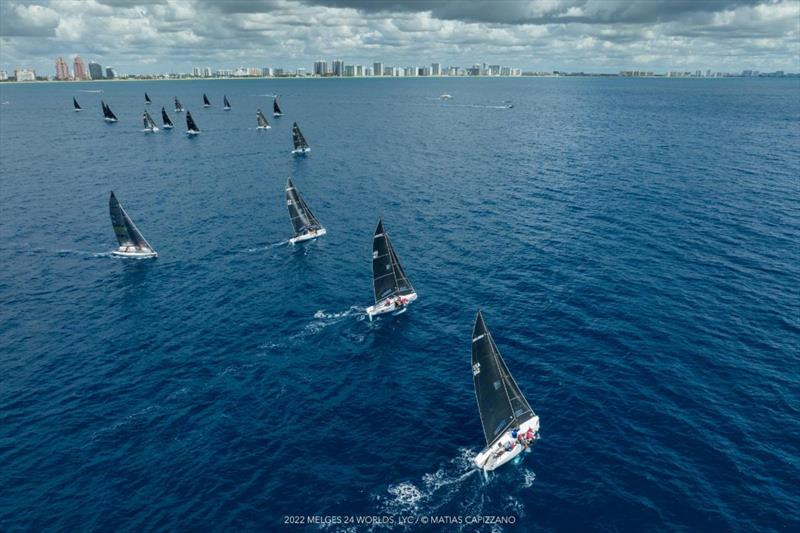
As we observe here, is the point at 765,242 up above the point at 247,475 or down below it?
above

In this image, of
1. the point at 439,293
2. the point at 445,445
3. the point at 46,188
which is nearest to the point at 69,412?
the point at 445,445

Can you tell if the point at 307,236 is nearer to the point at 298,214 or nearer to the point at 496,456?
the point at 298,214

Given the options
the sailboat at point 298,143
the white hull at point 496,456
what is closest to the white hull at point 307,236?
the white hull at point 496,456

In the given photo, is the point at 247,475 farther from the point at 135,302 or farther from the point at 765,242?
the point at 765,242

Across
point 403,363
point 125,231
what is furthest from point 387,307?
point 125,231

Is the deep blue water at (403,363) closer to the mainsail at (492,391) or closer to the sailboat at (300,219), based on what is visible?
the mainsail at (492,391)
